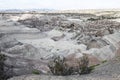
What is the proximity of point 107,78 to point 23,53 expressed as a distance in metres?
18.8

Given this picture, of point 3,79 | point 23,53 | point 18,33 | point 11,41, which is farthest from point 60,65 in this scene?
point 18,33

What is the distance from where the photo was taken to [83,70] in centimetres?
1622

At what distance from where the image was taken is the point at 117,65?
59.6 ft

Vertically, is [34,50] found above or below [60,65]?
below

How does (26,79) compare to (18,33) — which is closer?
(26,79)

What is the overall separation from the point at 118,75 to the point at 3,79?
493 centimetres

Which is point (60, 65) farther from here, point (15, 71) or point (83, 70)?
point (15, 71)

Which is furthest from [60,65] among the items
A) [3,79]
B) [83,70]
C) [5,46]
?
[5,46]

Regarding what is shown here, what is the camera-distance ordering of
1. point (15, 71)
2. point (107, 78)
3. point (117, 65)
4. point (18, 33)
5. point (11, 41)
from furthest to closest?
point (18, 33) → point (11, 41) → point (15, 71) → point (117, 65) → point (107, 78)

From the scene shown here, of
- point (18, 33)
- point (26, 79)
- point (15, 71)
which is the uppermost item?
point (26, 79)

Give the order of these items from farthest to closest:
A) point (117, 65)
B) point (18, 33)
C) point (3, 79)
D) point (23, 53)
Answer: point (18, 33) < point (23, 53) < point (117, 65) < point (3, 79)

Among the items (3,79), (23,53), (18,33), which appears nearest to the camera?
(3,79)

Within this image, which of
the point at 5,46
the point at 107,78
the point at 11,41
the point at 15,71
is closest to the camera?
the point at 107,78

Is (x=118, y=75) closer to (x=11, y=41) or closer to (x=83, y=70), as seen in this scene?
(x=83, y=70)
